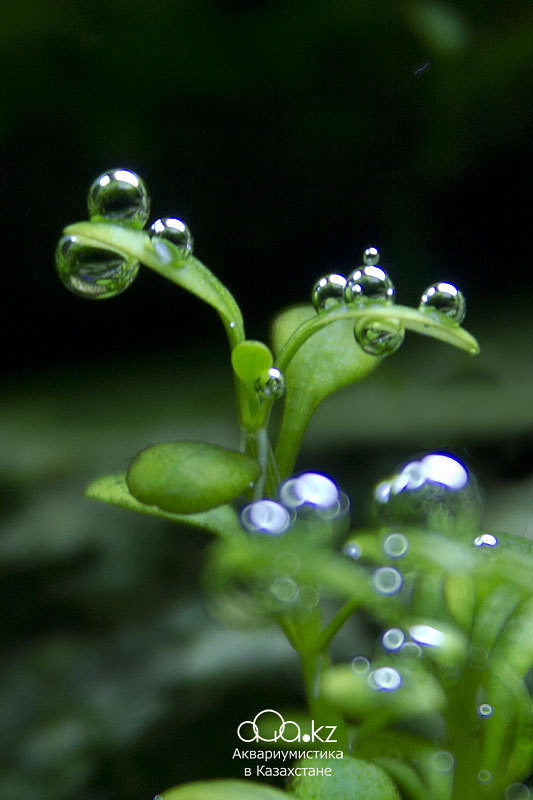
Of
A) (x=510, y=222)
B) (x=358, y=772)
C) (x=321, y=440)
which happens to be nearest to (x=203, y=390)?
(x=321, y=440)

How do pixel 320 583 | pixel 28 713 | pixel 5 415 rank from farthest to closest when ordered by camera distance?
pixel 5 415 < pixel 28 713 < pixel 320 583

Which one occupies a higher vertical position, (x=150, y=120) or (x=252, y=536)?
→ (x=150, y=120)

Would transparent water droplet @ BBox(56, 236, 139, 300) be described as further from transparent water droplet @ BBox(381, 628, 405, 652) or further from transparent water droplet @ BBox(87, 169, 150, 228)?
transparent water droplet @ BBox(381, 628, 405, 652)

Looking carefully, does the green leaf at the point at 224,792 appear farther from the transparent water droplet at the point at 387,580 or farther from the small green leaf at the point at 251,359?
the small green leaf at the point at 251,359

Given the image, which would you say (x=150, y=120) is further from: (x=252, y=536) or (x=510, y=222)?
(x=252, y=536)

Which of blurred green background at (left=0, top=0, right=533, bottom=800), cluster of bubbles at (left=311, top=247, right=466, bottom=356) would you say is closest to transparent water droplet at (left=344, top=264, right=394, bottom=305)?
cluster of bubbles at (left=311, top=247, right=466, bottom=356)

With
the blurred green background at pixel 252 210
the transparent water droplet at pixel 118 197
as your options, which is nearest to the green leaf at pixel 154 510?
the transparent water droplet at pixel 118 197

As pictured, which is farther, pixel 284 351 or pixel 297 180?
pixel 297 180
